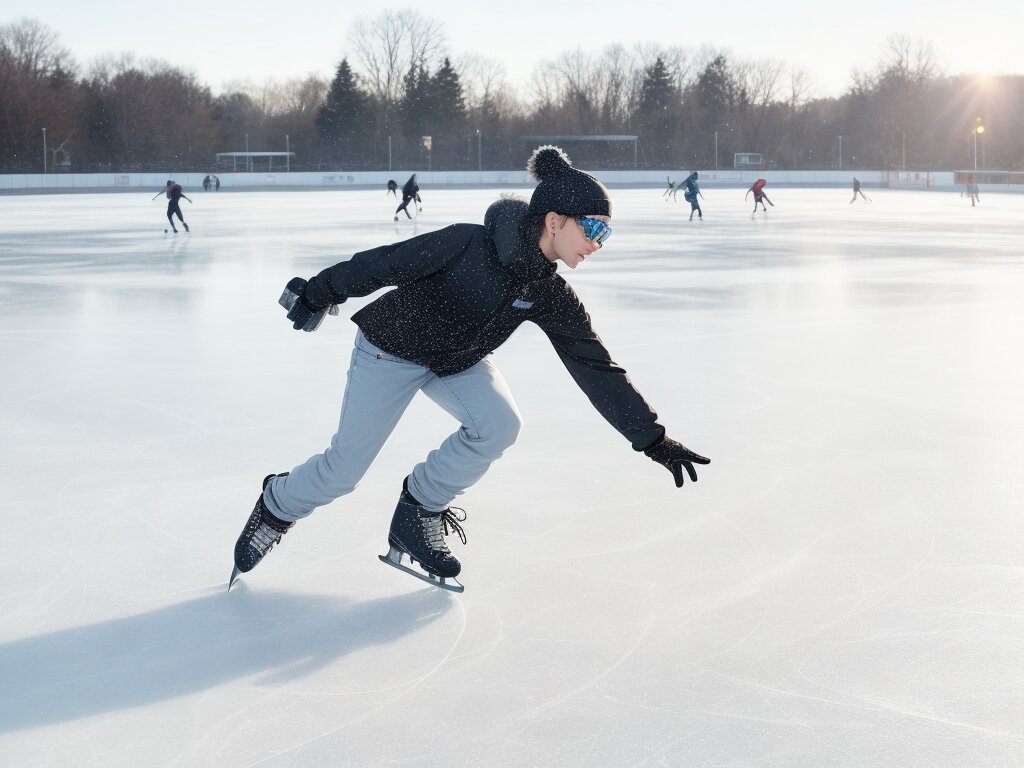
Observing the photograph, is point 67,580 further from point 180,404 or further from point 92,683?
point 180,404

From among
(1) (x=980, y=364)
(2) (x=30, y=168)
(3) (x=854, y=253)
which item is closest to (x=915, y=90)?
(2) (x=30, y=168)

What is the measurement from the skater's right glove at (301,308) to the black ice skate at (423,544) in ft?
Answer: 1.78

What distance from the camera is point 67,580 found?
298 cm

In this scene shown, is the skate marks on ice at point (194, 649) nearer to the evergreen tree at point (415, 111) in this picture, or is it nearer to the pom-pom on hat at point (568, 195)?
the pom-pom on hat at point (568, 195)

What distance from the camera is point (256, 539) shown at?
9.71 ft

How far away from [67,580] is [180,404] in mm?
2244

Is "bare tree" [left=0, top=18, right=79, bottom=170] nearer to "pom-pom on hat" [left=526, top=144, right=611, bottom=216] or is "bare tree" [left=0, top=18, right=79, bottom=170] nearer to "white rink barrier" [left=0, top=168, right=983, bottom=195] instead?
"white rink barrier" [left=0, top=168, right=983, bottom=195]

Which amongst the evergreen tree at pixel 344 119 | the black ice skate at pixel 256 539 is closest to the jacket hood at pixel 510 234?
the black ice skate at pixel 256 539

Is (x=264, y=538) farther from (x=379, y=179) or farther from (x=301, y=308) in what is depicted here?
(x=379, y=179)

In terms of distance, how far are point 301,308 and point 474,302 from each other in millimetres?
420

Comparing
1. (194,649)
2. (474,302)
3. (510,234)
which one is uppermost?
(510,234)

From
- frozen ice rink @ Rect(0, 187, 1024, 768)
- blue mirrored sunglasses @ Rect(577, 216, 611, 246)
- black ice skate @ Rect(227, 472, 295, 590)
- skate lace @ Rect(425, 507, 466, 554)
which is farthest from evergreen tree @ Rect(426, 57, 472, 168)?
blue mirrored sunglasses @ Rect(577, 216, 611, 246)

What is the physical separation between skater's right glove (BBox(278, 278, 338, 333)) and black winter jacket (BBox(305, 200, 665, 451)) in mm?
26

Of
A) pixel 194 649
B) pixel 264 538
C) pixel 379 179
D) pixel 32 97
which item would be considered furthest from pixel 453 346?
pixel 32 97
